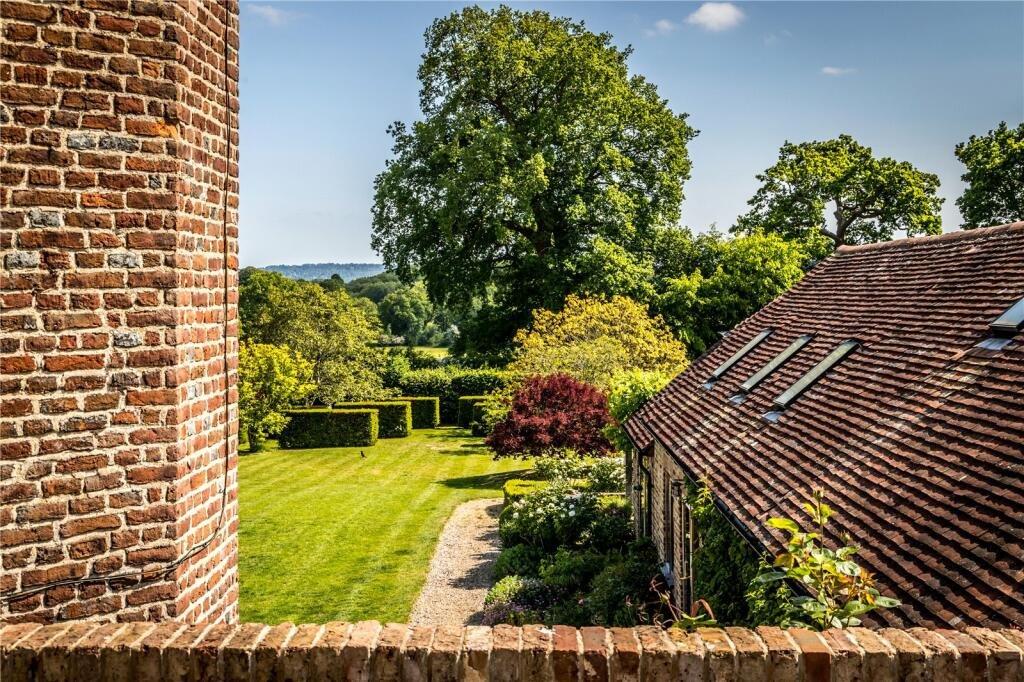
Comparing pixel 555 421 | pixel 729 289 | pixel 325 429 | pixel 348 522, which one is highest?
pixel 729 289

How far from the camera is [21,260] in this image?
12.5 feet

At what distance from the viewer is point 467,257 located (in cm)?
3584

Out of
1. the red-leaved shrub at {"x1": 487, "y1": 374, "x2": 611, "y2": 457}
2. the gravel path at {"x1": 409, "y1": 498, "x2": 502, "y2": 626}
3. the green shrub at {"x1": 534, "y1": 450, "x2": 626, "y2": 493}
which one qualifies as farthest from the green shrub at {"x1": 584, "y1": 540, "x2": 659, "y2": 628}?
the red-leaved shrub at {"x1": 487, "y1": 374, "x2": 611, "y2": 457}

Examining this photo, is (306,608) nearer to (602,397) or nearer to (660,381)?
(660,381)

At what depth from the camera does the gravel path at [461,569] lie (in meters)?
14.5

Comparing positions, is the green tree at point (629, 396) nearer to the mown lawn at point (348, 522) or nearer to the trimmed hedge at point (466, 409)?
the mown lawn at point (348, 522)

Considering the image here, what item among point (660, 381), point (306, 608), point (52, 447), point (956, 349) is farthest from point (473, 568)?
point (52, 447)

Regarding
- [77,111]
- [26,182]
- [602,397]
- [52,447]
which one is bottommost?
[602,397]

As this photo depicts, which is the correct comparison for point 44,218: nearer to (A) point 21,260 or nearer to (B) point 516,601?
(A) point 21,260

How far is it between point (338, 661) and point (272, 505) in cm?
2305

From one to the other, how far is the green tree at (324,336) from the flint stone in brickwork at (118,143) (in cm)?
3794

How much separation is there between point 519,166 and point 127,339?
29.9 meters

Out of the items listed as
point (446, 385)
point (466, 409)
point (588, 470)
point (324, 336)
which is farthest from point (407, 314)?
point (588, 470)

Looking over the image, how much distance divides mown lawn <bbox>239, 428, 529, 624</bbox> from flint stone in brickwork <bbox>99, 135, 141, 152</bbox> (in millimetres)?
11502
